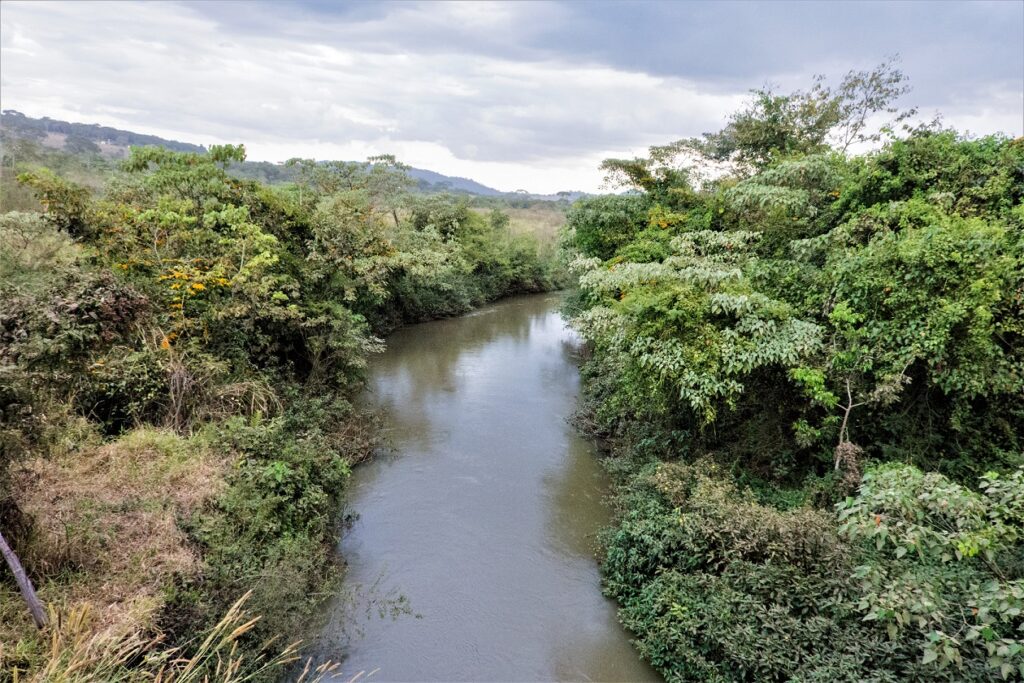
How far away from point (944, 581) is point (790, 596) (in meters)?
1.35

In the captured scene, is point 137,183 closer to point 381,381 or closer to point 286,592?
point 381,381

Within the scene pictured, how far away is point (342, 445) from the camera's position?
1020 centimetres

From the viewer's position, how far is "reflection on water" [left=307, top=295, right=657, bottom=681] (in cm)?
613

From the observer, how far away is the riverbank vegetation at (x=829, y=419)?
4746 mm

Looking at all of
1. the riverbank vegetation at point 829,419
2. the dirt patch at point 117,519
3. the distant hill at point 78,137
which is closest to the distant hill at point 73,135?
the distant hill at point 78,137

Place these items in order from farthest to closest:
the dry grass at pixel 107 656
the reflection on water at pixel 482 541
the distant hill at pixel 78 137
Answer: the distant hill at pixel 78 137
the reflection on water at pixel 482 541
the dry grass at pixel 107 656

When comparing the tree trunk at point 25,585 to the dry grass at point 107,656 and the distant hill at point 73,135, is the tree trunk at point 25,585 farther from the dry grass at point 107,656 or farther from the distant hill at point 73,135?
the distant hill at point 73,135

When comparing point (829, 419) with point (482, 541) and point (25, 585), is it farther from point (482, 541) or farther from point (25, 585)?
point (25, 585)

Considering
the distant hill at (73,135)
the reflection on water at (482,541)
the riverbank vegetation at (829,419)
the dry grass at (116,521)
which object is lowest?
the reflection on water at (482,541)

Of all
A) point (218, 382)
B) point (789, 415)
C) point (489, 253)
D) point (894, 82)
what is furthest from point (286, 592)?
point (489, 253)

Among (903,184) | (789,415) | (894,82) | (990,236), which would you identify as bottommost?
(789,415)

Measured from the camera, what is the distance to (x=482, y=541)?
27.1 feet

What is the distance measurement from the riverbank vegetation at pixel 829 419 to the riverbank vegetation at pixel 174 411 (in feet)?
14.1

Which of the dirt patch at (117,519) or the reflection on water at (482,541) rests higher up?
the dirt patch at (117,519)
